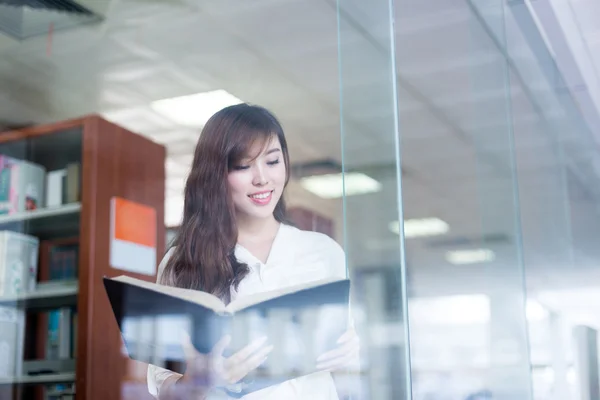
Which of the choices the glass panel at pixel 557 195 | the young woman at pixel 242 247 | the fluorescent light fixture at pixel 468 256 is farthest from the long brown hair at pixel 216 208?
the glass panel at pixel 557 195

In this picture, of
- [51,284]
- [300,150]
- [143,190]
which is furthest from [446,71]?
[51,284]

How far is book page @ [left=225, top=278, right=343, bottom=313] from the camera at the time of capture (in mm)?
1637

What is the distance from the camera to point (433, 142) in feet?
6.62

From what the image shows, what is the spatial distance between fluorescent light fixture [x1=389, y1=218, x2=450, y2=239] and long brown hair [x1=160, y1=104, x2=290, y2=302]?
298 millimetres

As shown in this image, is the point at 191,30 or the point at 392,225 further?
the point at 191,30

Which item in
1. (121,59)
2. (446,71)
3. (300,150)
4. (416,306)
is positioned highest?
(121,59)

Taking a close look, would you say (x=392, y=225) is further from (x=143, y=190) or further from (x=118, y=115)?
(x=118, y=115)

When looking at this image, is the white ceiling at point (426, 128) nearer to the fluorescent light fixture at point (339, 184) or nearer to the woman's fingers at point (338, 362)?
the fluorescent light fixture at point (339, 184)

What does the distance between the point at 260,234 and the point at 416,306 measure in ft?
1.43

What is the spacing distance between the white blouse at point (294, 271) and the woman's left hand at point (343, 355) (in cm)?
3

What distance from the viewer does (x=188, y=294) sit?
1.75 meters

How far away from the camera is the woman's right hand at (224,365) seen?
1777 mm

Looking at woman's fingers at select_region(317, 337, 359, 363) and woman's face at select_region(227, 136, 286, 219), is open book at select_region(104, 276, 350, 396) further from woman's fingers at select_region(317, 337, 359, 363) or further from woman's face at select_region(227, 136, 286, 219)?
woman's face at select_region(227, 136, 286, 219)

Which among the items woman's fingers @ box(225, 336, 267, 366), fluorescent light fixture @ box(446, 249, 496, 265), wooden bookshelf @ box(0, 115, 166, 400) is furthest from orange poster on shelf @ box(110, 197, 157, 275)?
fluorescent light fixture @ box(446, 249, 496, 265)
